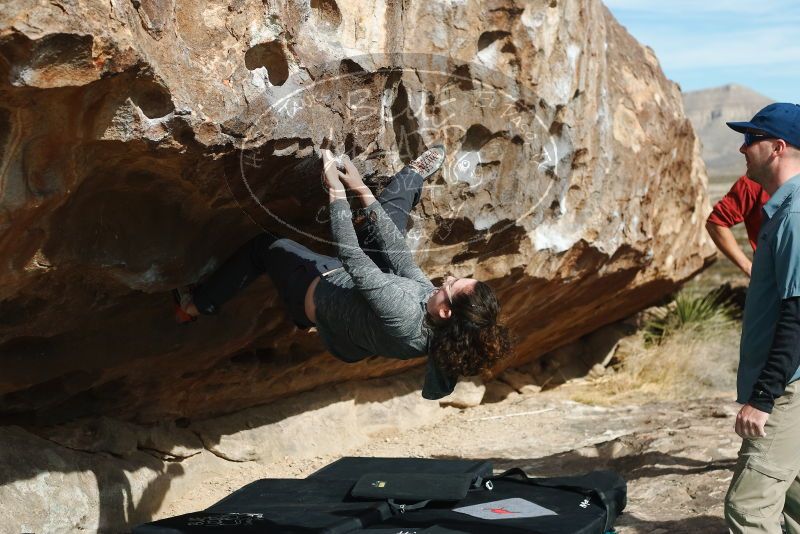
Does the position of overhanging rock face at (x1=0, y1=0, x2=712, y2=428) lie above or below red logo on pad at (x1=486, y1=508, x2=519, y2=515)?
above

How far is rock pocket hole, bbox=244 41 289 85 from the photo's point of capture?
3709mm

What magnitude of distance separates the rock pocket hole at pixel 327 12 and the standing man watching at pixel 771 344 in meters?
1.66

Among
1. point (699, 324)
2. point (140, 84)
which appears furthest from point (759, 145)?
point (699, 324)

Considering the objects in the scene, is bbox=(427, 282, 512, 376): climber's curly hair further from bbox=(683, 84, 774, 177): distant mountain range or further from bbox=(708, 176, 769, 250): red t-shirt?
bbox=(683, 84, 774, 177): distant mountain range

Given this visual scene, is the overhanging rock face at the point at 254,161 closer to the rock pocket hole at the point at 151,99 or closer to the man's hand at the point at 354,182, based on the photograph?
the rock pocket hole at the point at 151,99

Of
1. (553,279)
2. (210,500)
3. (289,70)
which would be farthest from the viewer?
(553,279)

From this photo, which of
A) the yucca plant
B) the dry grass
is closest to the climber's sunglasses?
the dry grass

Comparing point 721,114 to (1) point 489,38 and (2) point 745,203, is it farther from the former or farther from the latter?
(1) point 489,38

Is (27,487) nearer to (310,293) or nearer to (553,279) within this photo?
(310,293)

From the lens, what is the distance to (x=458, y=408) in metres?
7.36

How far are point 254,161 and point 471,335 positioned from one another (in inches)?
44.1

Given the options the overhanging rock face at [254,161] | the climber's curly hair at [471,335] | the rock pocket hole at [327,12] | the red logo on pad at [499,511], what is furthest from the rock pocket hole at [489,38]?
the red logo on pad at [499,511]

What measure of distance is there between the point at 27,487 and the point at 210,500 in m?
1.13

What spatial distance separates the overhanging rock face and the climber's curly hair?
3.14ft
